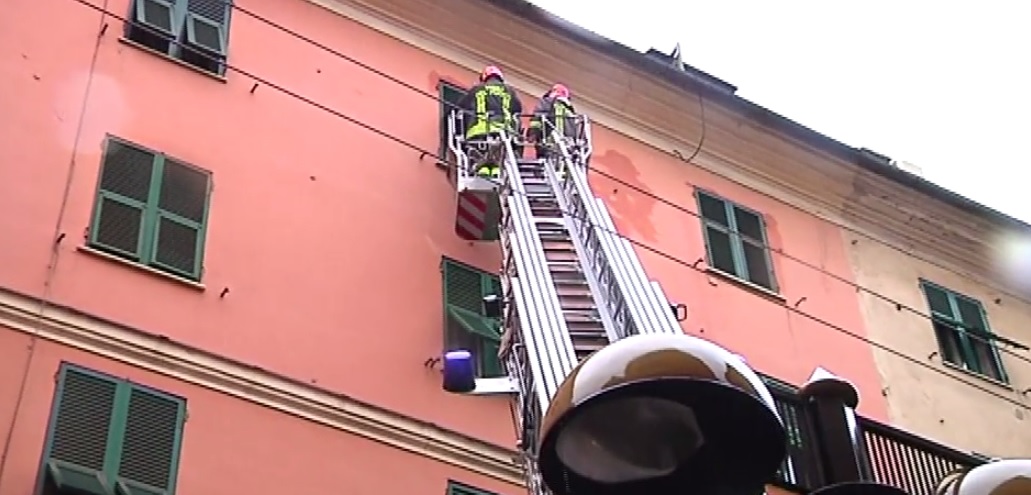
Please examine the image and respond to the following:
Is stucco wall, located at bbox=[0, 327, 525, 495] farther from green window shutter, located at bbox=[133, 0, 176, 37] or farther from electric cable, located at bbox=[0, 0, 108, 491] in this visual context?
green window shutter, located at bbox=[133, 0, 176, 37]

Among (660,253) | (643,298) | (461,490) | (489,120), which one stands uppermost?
(489,120)

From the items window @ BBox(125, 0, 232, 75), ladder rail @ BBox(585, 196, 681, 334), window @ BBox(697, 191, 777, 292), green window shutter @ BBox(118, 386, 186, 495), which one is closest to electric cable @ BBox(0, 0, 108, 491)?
window @ BBox(125, 0, 232, 75)

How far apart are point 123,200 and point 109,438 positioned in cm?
230

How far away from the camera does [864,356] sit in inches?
589

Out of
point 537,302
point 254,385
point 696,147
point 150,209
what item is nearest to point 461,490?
point 254,385

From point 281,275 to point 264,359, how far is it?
911 mm

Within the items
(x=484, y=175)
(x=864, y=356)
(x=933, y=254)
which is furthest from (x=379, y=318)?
(x=933, y=254)

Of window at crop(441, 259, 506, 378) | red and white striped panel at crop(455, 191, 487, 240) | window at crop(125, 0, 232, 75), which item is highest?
window at crop(125, 0, 232, 75)

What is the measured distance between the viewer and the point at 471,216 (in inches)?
493

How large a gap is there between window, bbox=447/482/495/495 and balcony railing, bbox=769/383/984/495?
230cm

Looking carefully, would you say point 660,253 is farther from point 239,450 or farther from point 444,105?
point 239,450

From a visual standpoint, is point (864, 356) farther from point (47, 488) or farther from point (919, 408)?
point (47, 488)

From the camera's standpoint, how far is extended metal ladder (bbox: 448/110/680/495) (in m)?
6.88

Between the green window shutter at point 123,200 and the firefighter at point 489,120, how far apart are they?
2772 millimetres
